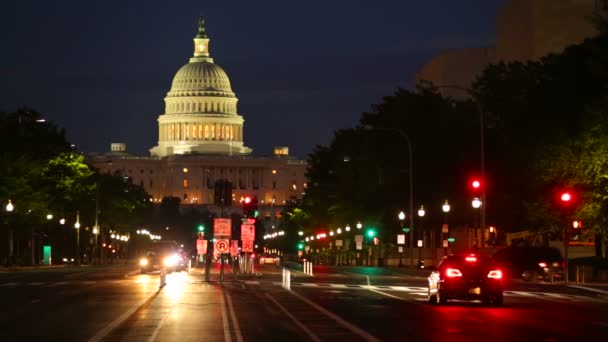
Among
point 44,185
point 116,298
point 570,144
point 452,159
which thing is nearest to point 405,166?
point 452,159

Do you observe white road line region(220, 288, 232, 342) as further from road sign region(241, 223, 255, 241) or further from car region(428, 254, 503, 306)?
road sign region(241, 223, 255, 241)

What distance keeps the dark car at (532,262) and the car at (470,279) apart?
25712mm

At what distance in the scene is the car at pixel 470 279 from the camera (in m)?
38.8

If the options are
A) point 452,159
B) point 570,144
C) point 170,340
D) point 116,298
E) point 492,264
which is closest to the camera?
point 170,340

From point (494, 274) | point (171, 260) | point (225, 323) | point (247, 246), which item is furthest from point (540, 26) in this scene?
point (225, 323)

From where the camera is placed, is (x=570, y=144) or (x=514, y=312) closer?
(x=514, y=312)

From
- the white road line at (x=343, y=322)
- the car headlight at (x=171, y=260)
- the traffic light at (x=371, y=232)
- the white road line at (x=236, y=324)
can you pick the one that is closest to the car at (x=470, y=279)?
the white road line at (x=343, y=322)

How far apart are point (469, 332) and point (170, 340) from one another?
252 inches

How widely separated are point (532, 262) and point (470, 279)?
29.7 meters

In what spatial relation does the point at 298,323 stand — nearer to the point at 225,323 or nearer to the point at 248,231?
the point at 225,323

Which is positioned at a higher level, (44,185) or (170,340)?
(44,185)

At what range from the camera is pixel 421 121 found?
10512 cm

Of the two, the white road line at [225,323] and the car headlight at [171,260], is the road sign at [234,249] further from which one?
the white road line at [225,323]

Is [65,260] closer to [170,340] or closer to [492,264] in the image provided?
[492,264]
